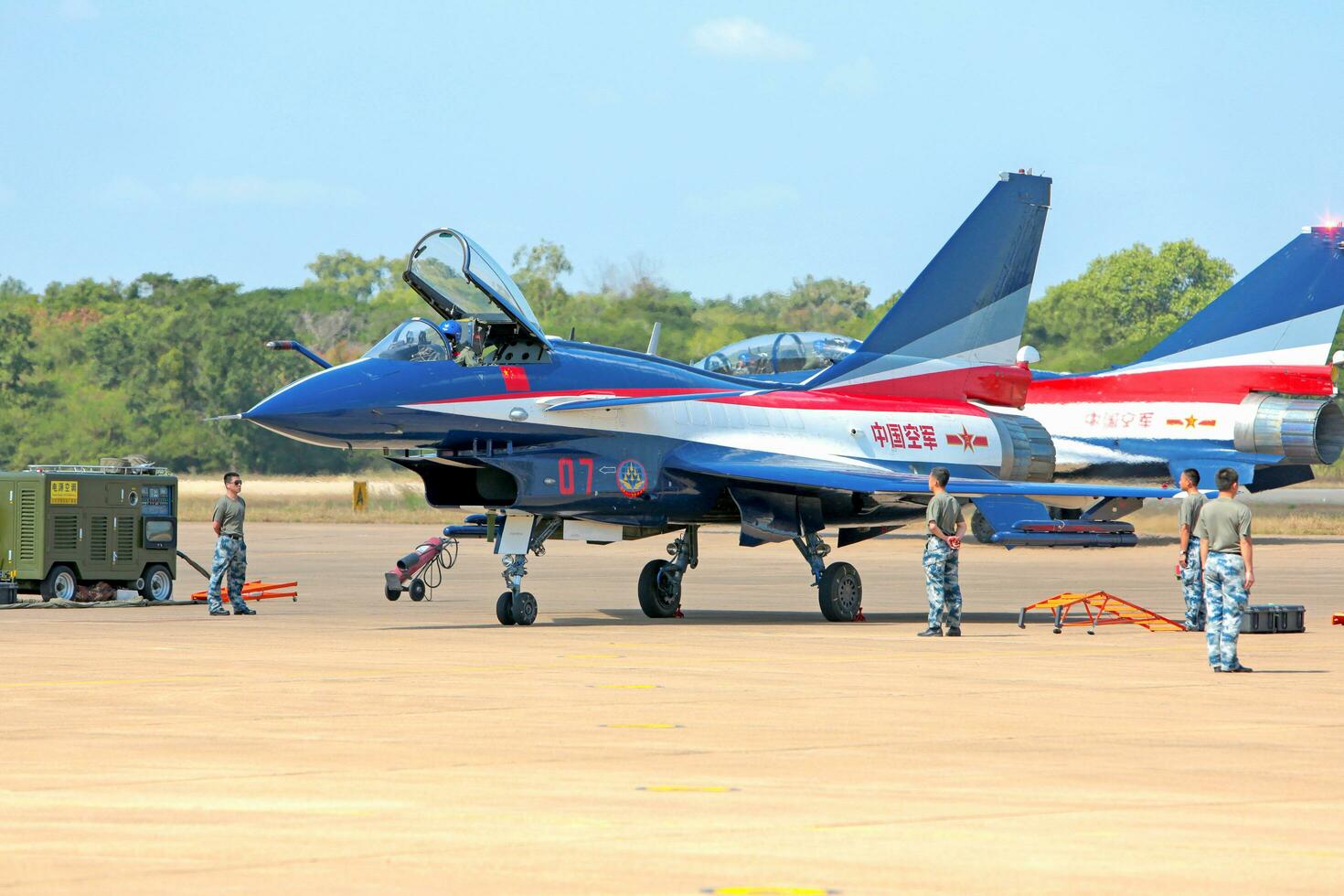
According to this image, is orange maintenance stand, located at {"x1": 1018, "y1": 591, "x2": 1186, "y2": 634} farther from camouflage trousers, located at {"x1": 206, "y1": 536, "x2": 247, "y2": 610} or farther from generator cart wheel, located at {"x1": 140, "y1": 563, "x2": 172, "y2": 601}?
generator cart wheel, located at {"x1": 140, "y1": 563, "x2": 172, "y2": 601}

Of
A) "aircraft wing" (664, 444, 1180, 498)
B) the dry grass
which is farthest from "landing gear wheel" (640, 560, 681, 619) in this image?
the dry grass

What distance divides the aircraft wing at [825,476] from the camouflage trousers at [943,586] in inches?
66.9

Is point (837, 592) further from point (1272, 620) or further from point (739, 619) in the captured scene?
point (1272, 620)

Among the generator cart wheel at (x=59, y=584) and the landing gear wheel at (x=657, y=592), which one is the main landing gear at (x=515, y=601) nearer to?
the landing gear wheel at (x=657, y=592)

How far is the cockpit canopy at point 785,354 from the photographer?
3192cm

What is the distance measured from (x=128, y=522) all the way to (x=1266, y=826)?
19.3 meters

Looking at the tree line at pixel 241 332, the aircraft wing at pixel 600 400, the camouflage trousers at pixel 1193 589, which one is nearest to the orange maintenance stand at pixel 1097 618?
the camouflage trousers at pixel 1193 589

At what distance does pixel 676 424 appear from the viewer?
2177 centimetres

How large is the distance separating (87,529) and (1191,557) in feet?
44.6

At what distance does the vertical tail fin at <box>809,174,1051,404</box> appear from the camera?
24.5m

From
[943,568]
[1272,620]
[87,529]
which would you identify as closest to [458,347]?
[943,568]

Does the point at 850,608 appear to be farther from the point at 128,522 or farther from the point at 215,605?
the point at 128,522

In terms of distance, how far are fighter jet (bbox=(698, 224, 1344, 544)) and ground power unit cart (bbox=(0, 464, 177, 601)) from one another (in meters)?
18.1

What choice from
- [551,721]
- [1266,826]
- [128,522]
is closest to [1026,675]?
[551,721]
